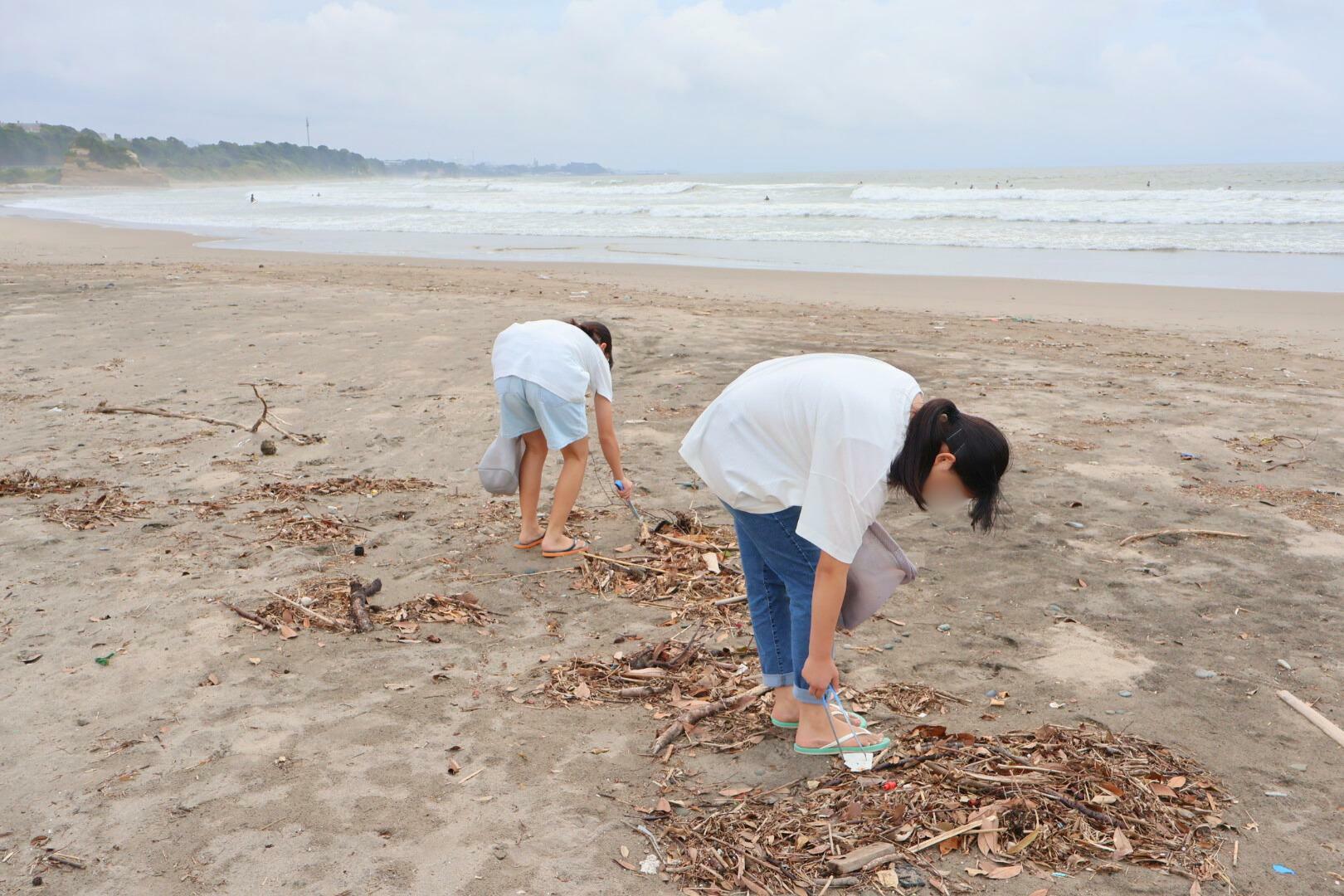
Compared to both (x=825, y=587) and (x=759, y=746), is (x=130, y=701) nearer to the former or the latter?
(x=759, y=746)

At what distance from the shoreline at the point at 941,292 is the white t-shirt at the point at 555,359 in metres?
7.97

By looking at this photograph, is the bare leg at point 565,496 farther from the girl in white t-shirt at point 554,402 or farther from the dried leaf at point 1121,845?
the dried leaf at point 1121,845

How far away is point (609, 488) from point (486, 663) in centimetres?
218

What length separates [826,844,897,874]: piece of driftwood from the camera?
8.07ft

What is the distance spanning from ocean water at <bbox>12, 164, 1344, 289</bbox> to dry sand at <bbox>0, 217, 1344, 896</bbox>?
31.9ft

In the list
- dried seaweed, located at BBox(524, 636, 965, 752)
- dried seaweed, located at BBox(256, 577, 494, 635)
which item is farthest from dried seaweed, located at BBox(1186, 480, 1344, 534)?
dried seaweed, located at BBox(256, 577, 494, 635)

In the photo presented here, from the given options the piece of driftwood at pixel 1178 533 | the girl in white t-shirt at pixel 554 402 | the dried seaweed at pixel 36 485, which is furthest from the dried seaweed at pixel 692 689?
the dried seaweed at pixel 36 485

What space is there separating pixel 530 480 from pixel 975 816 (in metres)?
2.80

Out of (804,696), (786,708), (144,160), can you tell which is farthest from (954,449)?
(144,160)

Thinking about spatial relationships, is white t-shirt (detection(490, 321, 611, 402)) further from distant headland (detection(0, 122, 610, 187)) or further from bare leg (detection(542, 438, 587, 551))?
distant headland (detection(0, 122, 610, 187))

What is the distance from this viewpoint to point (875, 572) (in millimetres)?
2719

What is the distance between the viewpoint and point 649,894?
7.93 feet

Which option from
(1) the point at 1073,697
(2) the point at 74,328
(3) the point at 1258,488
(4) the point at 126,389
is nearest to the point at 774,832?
(1) the point at 1073,697

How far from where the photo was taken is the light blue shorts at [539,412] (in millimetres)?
4461
